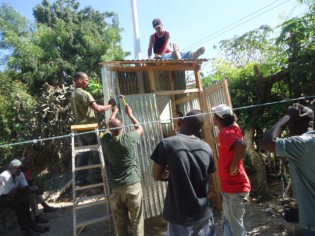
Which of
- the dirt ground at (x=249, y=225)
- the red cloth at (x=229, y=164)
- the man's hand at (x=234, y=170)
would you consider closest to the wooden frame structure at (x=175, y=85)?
the dirt ground at (x=249, y=225)

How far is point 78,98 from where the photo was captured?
489cm

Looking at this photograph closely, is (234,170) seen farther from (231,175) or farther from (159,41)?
(159,41)

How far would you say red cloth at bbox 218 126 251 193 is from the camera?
3350 mm

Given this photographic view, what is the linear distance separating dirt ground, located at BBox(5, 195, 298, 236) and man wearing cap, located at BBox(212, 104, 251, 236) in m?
1.54

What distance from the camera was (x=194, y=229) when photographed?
8.95 feet

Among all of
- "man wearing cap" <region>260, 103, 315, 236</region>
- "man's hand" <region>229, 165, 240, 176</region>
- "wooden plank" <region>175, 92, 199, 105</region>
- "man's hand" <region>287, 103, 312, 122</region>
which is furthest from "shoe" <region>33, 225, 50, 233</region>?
"man's hand" <region>287, 103, 312, 122</region>

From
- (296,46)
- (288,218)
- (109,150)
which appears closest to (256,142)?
(296,46)

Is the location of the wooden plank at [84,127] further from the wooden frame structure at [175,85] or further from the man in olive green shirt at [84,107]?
the wooden frame structure at [175,85]

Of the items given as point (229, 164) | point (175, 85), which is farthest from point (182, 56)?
point (229, 164)

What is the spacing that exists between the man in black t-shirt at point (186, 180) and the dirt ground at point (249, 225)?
8.37 ft

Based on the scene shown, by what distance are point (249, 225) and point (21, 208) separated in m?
4.78

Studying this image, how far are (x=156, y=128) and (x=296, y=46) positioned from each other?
389cm

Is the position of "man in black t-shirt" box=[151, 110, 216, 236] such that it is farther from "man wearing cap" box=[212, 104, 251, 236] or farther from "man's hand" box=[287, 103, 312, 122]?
"man's hand" box=[287, 103, 312, 122]

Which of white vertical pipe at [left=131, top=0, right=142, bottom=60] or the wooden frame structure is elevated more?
white vertical pipe at [left=131, top=0, right=142, bottom=60]
